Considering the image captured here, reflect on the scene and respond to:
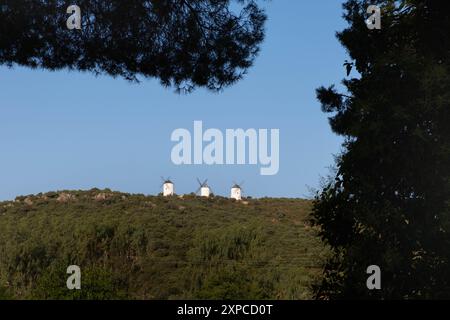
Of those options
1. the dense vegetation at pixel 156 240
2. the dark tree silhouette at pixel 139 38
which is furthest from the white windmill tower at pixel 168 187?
the dark tree silhouette at pixel 139 38

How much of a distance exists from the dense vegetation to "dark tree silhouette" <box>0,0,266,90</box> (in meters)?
11.4

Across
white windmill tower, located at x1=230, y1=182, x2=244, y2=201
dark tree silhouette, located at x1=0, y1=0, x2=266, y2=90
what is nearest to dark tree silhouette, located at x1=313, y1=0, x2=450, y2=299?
dark tree silhouette, located at x1=0, y1=0, x2=266, y2=90

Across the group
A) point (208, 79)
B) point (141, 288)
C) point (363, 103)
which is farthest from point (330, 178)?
point (141, 288)

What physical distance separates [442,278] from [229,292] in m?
4.00

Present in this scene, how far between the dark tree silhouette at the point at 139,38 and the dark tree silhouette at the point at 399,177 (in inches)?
116

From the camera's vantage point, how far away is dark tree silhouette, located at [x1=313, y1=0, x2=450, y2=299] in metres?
11.0

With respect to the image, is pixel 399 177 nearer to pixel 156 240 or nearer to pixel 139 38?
pixel 139 38

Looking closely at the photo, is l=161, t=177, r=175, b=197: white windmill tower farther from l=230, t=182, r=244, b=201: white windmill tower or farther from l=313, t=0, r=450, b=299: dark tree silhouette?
l=313, t=0, r=450, b=299: dark tree silhouette

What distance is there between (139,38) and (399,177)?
553 cm

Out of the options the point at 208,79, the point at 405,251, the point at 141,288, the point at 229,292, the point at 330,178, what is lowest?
the point at 141,288
